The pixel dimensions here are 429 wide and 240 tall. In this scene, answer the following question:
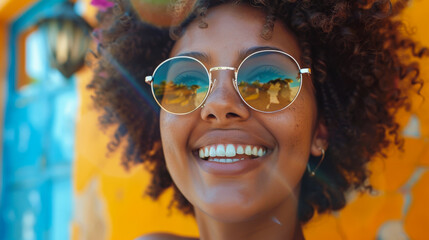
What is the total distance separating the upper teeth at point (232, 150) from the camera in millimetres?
1459

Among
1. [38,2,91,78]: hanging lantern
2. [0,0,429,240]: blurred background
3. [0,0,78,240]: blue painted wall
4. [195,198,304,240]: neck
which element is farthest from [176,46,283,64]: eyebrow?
[0,0,78,240]: blue painted wall

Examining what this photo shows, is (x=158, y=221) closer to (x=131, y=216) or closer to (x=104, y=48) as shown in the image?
(x=131, y=216)

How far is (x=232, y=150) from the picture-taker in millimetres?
1458

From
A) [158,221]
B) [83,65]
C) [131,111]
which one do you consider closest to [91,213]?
[158,221]

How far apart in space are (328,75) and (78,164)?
235 cm

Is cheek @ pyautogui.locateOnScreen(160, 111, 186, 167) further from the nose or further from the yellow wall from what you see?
the yellow wall

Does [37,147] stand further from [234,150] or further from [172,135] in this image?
[234,150]

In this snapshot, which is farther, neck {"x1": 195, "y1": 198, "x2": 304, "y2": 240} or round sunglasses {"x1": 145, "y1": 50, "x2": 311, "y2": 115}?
neck {"x1": 195, "y1": 198, "x2": 304, "y2": 240}

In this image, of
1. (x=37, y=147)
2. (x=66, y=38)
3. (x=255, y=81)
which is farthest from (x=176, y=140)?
(x=37, y=147)

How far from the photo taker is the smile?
146 centimetres

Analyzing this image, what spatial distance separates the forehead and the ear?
34 cm

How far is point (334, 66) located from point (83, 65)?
195 cm

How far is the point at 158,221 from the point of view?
9.57ft

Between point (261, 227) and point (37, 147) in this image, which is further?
point (37, 147)
